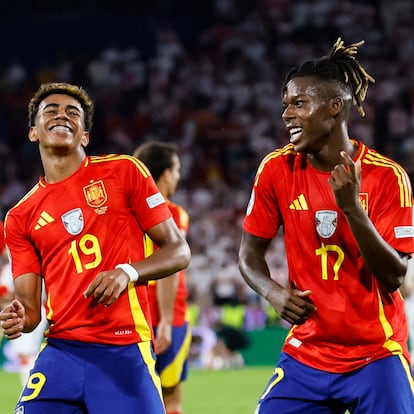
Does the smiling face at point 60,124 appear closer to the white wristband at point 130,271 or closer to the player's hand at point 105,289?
the white wristband at point 130,271

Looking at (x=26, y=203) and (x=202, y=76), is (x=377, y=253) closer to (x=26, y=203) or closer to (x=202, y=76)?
(x=26, y=203)

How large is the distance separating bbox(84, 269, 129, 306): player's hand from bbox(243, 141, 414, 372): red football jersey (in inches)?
33.9

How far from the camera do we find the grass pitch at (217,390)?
1081cm

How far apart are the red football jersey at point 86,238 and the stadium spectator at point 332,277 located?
2.07 feet

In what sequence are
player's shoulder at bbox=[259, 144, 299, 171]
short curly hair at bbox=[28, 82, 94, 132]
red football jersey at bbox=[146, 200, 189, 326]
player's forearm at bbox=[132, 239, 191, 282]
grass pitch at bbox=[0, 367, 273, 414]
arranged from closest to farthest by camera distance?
player's forearm at bbox=[132, 239, 191, 282]
player's shoulder at bbox=[259, 144, 299, 171]
short curly hair at bbox=[28, 82, 94, 132]
red football jersey at bbox=[146, 200, 189, 326]
grass pitch at bbox=[0, 367, 273, 414]

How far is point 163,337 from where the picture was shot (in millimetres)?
7461

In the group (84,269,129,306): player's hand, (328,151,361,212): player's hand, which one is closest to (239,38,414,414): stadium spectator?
(328,151,361,212): player's hand

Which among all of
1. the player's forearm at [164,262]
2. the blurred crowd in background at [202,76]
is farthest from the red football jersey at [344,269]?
the blurred crowd in background at [202,76]

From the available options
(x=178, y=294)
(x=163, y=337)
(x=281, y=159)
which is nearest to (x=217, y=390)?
(x=178, y=294)

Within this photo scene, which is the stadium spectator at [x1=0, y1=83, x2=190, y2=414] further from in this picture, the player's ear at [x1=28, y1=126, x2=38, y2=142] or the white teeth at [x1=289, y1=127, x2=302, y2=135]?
the white teeth at [x1=289, y1=127, x2=302, y2=135]

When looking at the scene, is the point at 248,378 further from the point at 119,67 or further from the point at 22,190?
the point at 119,67

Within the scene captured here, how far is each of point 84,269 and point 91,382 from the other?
55 centimetres

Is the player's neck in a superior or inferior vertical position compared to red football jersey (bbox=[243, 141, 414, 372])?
superior

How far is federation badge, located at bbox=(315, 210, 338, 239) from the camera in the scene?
4.66 metres
